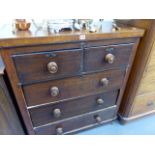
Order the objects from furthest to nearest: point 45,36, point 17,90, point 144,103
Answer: point 144,103 → point 17,90 → point 45,36

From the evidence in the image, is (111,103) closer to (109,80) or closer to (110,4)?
(109,80)

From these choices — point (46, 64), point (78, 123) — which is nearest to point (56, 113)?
Answer: point (78, 123)

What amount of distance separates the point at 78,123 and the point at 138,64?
636mm

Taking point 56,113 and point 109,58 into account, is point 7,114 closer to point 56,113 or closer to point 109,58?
point 56,113

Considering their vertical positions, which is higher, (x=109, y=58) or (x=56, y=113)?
(x=109, y=58)

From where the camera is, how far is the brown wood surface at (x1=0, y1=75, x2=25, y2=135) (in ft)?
2.38

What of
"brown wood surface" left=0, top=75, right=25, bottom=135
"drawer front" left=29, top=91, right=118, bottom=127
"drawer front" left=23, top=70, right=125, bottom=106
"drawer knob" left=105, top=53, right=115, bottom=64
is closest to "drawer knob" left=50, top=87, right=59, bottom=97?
"drawer front" left=23, top=70, right=125, bottom=106

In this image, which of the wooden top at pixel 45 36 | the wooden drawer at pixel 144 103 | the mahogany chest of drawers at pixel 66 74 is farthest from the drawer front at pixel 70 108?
the wooden top at pixel 45 36

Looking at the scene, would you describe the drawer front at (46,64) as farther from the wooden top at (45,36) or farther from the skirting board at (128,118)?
the skirting board at (128,118)

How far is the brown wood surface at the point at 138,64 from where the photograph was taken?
2.81ft

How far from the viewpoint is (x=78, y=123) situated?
1.11 metres

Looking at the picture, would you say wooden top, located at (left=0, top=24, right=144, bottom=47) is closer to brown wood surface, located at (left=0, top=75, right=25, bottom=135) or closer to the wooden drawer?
brown wood surface, located at (left=0, top=75, right=25, bottom=135)
